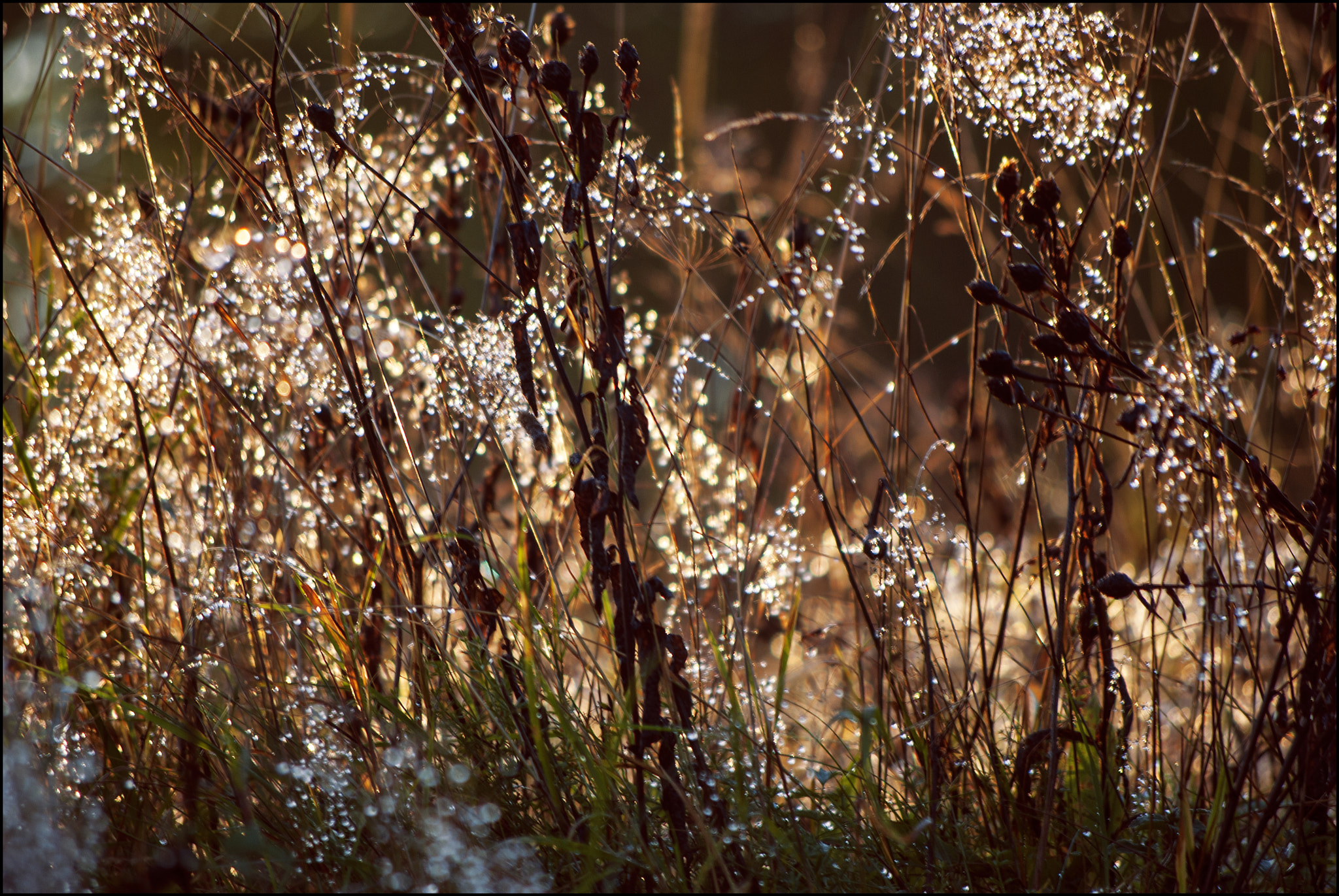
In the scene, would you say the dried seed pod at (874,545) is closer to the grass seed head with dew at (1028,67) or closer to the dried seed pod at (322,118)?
the grass seed head with dew at (1028,67)

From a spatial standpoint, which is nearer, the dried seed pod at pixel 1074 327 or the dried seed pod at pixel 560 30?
the dried seed pod at pixel 1074 327

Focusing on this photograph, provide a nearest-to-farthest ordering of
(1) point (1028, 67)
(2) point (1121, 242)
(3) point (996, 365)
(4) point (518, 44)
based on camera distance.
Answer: (3) point (996, 365)
(4) point (518, 44)
(2) point (1121, 242)
(1) point (1028, 67)

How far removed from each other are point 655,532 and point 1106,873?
1343 mm

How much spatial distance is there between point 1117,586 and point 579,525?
2.11 feet

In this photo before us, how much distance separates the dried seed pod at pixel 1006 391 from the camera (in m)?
0.86

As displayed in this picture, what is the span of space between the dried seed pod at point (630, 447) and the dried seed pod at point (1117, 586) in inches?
18.2

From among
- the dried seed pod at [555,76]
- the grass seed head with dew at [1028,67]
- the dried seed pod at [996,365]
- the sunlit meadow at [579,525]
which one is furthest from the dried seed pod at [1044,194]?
the dried seed pod at [555,76]

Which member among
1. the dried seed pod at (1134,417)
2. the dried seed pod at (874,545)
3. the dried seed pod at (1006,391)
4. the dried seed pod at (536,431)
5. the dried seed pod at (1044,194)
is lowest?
the dried seed pod at (874,545)

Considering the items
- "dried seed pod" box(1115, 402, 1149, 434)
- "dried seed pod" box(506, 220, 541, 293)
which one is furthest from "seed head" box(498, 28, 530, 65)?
"dried seed pod" box(1115, 402, 1149, 434)

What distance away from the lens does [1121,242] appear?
1084 millimetres

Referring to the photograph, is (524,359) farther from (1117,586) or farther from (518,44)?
(1117,586)

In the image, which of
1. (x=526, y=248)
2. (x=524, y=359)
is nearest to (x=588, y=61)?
(x=526, y=248)

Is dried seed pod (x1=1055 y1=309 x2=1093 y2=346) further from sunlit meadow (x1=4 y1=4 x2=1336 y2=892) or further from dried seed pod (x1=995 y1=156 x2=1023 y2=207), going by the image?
dried seed pod (x1=995 y1=156 x2=1023 y2=207)

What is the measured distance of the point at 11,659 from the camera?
41.0 inches
